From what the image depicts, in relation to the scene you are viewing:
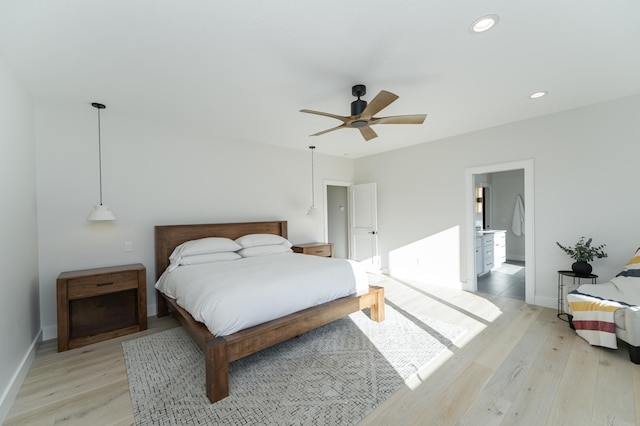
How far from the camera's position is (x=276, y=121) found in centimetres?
366

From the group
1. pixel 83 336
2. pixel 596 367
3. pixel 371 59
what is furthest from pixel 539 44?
pixel 83 336

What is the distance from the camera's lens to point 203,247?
347cm

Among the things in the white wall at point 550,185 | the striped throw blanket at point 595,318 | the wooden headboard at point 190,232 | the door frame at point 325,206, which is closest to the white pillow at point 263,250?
the wooden headboard at point 190,232

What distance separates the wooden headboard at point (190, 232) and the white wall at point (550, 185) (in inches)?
113

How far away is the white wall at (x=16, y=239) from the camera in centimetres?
199

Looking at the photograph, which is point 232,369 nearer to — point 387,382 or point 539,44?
point 387,382

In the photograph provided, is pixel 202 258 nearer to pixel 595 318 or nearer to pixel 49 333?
pixel 49 333

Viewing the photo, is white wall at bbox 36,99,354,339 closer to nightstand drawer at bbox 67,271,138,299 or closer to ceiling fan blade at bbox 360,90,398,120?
nightstand drawer at bbox 67,271,138,299

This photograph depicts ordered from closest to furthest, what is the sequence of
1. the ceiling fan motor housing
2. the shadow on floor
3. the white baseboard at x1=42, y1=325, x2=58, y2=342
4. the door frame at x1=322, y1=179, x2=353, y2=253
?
the ceiling fan motor housing, the white baseboard at x1=42, y1=325, x2=58, y2=342, the shadow on floor, the door frame at x1=322, y1=179, x2=353, y2=253

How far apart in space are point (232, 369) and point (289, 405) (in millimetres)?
706

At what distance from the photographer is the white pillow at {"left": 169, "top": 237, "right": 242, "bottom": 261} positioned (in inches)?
133

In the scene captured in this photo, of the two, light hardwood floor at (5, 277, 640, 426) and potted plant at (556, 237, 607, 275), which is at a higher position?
potted plant at (556, 237, 607, 275)

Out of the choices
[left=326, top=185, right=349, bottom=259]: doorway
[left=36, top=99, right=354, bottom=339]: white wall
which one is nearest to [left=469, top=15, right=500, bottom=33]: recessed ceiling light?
[left=36, top=99, right=354, bottom=339]: white wall

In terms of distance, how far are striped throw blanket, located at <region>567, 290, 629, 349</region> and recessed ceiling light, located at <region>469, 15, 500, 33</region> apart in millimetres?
2687
